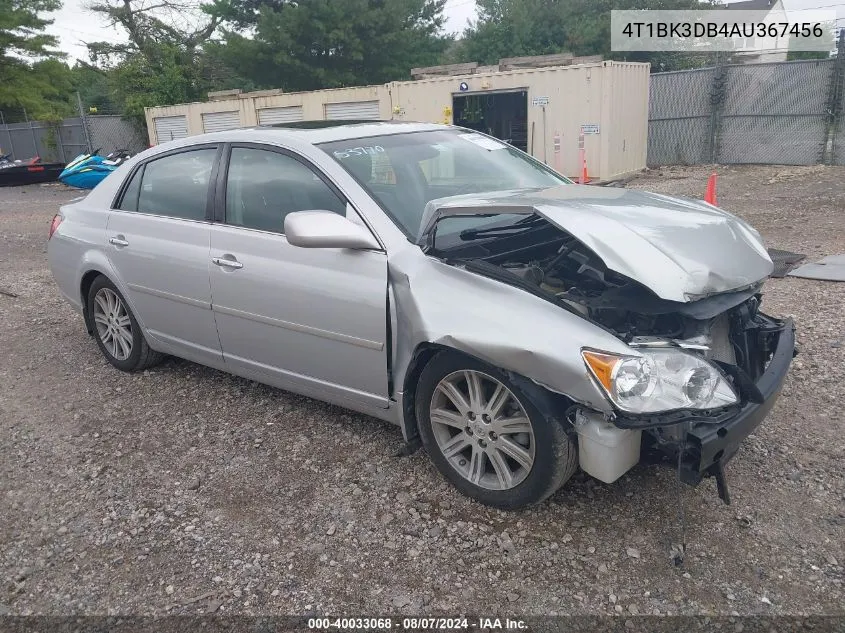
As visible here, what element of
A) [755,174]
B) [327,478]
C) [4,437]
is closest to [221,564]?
[327,478]

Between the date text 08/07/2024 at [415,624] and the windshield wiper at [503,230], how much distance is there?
1.67 m

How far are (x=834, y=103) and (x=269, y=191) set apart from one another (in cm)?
1602

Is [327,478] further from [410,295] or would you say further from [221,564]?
[410,295]

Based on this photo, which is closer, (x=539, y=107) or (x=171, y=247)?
(x=171, y=247)

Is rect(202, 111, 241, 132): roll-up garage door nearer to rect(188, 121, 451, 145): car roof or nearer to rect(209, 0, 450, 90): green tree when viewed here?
rect(209, 0, 450, 90): green tree

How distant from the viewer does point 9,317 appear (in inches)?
258

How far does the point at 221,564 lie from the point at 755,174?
1550 cm

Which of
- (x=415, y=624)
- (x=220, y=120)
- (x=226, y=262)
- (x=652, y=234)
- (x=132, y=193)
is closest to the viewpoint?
(x=415, y=624)

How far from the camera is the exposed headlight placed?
8.13ft

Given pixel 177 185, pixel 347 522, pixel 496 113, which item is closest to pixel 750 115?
pixel 496 113

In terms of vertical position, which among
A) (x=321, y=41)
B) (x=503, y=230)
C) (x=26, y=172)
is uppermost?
(x=321, y=41)

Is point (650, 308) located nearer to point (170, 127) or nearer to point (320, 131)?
point (320, 131)

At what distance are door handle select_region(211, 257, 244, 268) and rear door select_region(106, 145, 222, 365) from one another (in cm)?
10

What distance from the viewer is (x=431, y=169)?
3.83 meters
